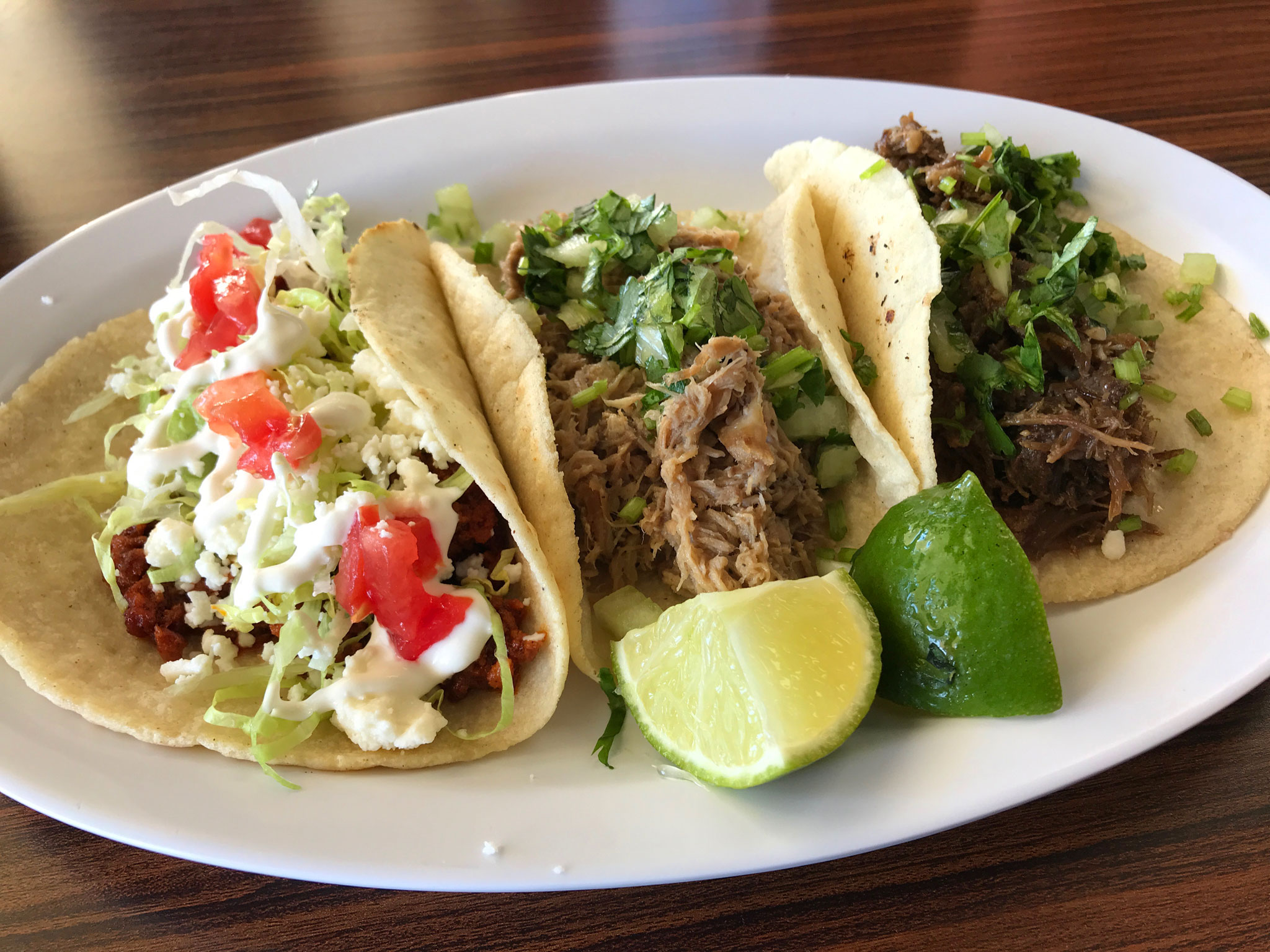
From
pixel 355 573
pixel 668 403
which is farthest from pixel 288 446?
pixel 668 403

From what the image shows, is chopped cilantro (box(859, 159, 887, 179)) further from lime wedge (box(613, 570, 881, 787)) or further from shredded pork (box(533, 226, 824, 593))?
lime wedge (box(613, 570, 881, 787))

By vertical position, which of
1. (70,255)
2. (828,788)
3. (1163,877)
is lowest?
(1163,877)

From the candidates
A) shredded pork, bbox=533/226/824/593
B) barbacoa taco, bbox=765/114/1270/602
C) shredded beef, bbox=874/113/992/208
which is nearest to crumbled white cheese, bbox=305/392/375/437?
shredded pork, bbox=533/226/824/593

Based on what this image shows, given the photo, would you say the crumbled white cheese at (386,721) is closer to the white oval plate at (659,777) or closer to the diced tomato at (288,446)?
the white oval plate at (659,777)

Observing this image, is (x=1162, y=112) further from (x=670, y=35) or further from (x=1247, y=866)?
(x=1247, y=866)

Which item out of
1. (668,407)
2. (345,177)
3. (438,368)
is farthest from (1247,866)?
(345,177)
